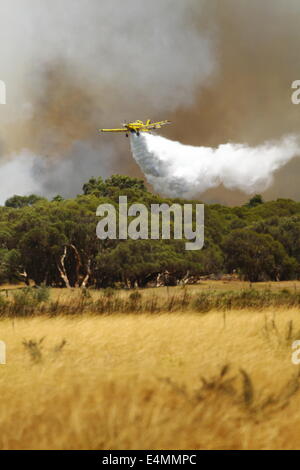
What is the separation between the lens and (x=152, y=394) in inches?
234

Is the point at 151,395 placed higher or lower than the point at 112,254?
lower

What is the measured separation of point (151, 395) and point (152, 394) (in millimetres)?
18

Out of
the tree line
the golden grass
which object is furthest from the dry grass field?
the tree line

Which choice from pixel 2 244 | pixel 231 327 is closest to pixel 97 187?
pixel 2 244

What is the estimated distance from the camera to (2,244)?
5175 cm

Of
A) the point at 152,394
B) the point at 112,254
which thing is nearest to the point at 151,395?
the point at 152,394

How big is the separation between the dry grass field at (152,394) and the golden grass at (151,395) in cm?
1

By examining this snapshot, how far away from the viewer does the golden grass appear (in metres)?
5.13

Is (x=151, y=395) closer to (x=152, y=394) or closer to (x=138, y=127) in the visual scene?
(x=152, y=394)

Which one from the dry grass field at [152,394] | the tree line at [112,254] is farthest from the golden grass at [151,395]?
the tree line at [112,254]

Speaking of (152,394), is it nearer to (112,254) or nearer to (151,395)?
(151,395)

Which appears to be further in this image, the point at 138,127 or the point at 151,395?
the point at 138,127
